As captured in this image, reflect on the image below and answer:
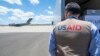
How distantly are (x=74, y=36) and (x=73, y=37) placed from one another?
17 millimetres

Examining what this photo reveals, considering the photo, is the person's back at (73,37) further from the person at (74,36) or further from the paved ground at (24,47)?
the paved ground at (24,47)

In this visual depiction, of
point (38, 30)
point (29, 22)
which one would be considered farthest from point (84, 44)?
point (29, 22)

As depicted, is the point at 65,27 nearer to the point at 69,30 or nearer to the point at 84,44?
the point at 69,30

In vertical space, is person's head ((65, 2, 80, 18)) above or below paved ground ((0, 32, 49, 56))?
above

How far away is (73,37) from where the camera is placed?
3.70m

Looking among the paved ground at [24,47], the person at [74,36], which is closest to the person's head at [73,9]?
the person at [74,36]

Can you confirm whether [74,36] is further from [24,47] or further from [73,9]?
[24,47]

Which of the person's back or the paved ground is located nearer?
the person's back

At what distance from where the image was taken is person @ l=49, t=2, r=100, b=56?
3.63m

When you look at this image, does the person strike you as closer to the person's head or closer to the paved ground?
the person's head

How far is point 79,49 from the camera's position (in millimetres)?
3699

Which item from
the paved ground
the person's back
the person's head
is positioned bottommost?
the paved ground

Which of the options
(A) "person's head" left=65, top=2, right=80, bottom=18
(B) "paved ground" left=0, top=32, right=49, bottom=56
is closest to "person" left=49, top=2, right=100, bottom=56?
(A) "person's head" left=65, top=2, right=80, bottom=18

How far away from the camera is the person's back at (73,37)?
3664 mm
